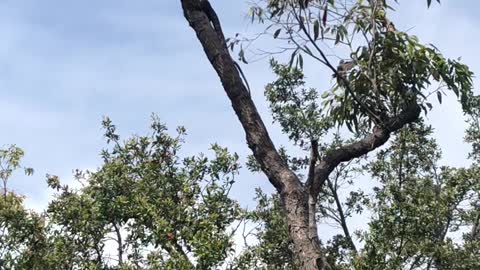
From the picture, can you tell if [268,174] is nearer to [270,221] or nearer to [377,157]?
[270,221]

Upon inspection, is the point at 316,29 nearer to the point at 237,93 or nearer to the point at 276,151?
the point at 237,93

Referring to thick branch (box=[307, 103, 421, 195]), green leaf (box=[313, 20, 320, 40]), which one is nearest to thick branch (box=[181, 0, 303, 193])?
thick branch (box=[307, 103, 421, 195])

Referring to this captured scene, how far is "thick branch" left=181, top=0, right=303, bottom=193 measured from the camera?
3.90m

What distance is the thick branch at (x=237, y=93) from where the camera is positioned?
390cm

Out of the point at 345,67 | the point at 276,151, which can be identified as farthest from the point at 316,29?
the point at 276,151

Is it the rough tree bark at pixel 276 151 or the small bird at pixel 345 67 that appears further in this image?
the small bird at pixel 345 67

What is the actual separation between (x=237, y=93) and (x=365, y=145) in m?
0.84

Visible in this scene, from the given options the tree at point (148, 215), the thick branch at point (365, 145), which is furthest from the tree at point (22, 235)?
the thick branch at point (365, 145)

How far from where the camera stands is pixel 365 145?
425 cm

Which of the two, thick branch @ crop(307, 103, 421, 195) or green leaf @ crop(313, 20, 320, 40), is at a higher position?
green leaf @ crop(313, 20, 320, 40)

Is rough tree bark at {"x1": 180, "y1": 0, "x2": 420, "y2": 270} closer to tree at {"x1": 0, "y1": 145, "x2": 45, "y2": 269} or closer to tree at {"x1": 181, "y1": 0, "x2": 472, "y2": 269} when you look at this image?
tree at {"x1": 181, "y1": 0, "x2": 472, "y2": 269}

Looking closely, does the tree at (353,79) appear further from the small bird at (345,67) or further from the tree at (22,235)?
the tree at (22,235)

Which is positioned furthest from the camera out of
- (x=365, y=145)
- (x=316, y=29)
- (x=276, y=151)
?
(x=316, y=29)

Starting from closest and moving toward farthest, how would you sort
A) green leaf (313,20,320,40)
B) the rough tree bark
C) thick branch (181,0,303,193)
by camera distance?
the rough tree bark < thick branch (181,0,303,193) < green leaf (313,20,320,40)
